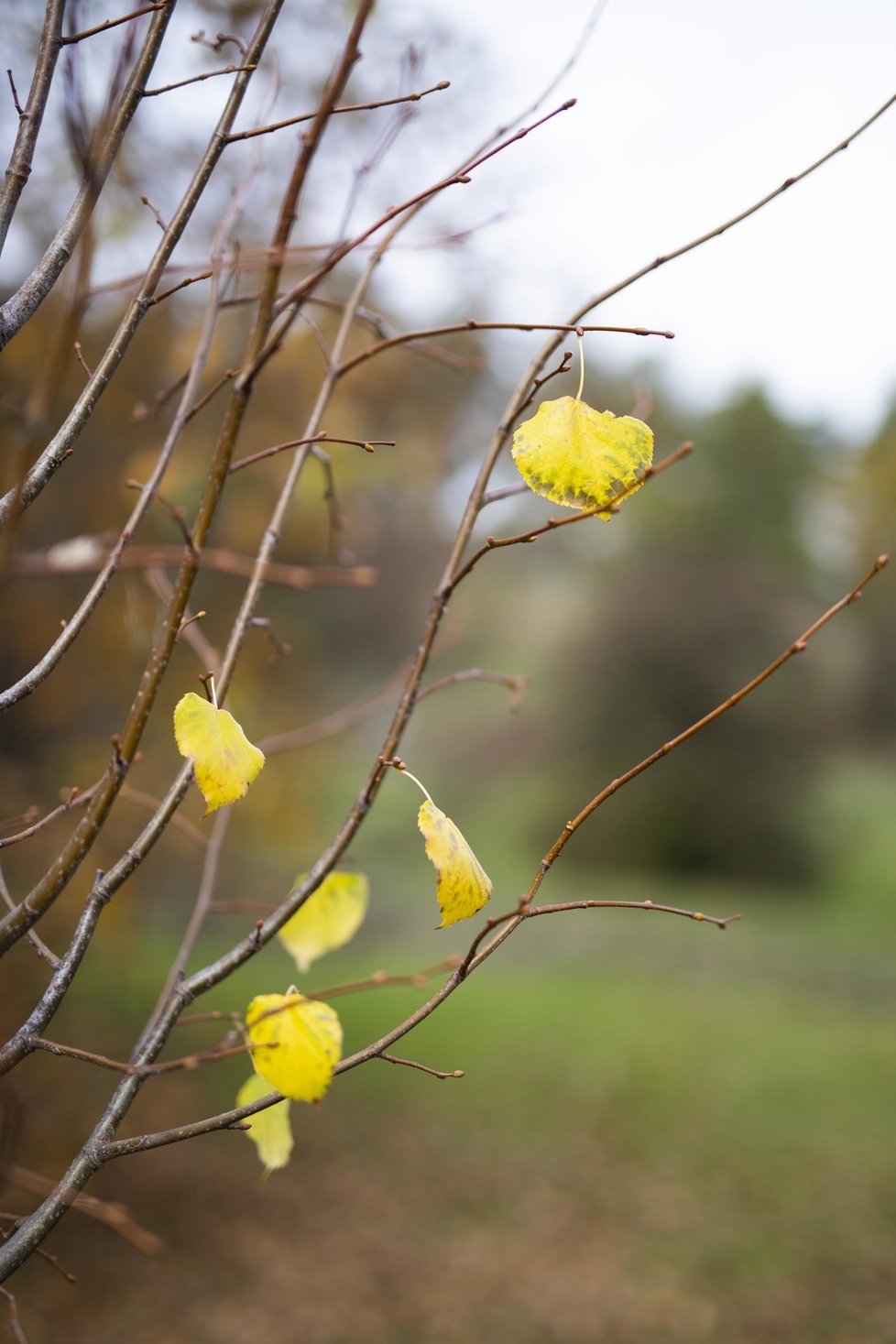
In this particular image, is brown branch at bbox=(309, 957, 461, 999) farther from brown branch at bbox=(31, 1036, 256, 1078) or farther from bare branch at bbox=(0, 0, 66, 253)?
bare branch at bbox=(0, 0, 66, 253)

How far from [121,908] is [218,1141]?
1987 millimetres

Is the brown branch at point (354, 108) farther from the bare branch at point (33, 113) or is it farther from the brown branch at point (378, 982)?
the brown branch at point (378, 982)

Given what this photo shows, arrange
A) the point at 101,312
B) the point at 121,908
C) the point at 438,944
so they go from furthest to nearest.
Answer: the point at 438,944, the point at 121,908, the point at 101,312

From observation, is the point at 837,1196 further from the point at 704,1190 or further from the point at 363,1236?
the point at 363,1236

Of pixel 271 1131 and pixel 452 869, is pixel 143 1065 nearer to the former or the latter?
pixel 271 1131

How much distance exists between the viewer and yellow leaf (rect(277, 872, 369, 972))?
0.98 meters

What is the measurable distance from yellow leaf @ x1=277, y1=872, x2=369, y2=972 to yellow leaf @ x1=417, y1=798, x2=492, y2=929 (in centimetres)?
24

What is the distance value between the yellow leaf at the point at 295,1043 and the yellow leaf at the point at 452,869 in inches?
4.2

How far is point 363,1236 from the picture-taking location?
5.26 metres

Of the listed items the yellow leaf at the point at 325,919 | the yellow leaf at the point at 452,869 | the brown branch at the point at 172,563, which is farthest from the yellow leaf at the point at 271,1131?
the brown branch at the point at 172,563

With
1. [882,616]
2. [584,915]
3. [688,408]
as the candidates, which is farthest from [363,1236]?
[688,408]

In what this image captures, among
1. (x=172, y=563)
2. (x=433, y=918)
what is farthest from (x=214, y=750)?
(x=433, y=918)

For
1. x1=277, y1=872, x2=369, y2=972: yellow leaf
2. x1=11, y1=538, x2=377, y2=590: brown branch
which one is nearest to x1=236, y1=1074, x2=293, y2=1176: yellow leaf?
x1=277, y1=872, x2=369, y2=972: yellow leaf

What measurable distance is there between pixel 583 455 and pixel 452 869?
12.7 inches
